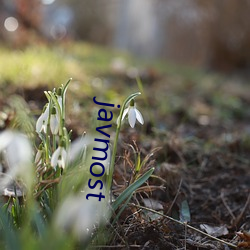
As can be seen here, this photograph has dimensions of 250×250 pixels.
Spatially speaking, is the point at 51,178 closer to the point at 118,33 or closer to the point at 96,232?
the point at 96,232

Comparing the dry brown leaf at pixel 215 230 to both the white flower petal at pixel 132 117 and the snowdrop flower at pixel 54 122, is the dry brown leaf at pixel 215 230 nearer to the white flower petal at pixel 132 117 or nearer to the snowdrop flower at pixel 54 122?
the white flower petal at pixel 132 117

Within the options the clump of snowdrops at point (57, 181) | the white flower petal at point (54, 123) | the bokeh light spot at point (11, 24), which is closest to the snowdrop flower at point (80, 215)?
the clump of snowdrops at point (57, 181)

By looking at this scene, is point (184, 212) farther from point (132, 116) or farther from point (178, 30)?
point (178, 30)

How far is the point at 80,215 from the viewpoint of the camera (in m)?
0.94

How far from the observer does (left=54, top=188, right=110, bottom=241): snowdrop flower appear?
3.10 ft

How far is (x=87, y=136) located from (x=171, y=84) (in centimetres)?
360

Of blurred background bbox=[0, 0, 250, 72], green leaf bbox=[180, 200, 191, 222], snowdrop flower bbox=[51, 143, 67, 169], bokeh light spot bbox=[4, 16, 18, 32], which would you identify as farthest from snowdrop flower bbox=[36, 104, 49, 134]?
bokeh light spot bbox=[4, 16, 18, 32]

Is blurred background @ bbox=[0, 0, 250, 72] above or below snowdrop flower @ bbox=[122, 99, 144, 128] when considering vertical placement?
below

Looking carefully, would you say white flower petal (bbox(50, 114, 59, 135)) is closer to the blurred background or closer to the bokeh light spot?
the blurred background

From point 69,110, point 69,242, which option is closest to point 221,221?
point 69,242

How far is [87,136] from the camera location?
133cm

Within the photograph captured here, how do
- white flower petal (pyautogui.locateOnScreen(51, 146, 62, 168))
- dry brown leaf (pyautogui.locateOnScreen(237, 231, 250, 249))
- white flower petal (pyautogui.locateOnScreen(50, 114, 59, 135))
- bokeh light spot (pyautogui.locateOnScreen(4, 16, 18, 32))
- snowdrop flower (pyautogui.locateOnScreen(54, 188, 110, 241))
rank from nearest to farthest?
snowdrop flower (pyautogui.locateOnScreen(54, 188, 110, 241))
white flower petal (pyautogui.locateOnScreen(51, 146, 62, 168))
white flower petal (pyautogui.locateOnScreen(50, 114, 59, 135))
dry brown leaf (pyautogui.locateOnScreen(237, 231, 250, 249))
bokeh light spot (pyautogui.locateOnScreen(4, 16, 18, 32))

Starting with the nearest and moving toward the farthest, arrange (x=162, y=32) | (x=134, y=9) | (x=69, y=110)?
1. (x=69, y=110)
2. (x=162, y=32)
3. (x=134, y=9)

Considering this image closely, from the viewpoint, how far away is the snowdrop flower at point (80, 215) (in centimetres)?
95
